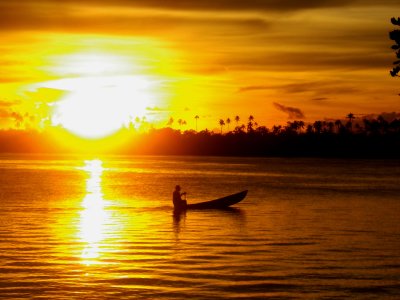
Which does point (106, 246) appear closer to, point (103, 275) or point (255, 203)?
point (103, 275)

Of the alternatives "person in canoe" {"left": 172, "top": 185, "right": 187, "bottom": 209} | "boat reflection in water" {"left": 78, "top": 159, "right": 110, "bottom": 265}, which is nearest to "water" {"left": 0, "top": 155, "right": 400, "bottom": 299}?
"boat reflection in water" {"left": 78, "top": 159, "right": 110, "bottom": 265}

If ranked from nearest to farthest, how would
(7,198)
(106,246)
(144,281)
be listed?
1. (144,281)
2. (106,246)
3. (7,198)

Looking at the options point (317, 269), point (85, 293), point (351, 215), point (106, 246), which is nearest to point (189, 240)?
point (106, 246)

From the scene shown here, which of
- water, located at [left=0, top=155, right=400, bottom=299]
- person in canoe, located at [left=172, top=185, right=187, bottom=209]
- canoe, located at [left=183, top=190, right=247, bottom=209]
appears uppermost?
person in canoe, located at [left=172, top=185, right=187, bottom=209]

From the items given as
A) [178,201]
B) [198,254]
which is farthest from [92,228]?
[198,254]

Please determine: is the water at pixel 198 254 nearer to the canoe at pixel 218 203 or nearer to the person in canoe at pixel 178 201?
the canoe at pixel 218 203

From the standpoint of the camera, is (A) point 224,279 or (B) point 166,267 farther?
(B) point 166,267

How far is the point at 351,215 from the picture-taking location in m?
54.0

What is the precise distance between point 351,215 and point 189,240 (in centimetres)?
2125

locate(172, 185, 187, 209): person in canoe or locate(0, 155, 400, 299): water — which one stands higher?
locate(172, 185, 187, 209): person in canoe

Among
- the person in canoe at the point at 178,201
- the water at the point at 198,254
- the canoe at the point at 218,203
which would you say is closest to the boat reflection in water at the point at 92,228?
the water at the point at 198,254

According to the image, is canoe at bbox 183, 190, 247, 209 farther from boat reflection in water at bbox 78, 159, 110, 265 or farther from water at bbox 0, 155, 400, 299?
boat reflection in water at bbox 78, 159, 110, 265

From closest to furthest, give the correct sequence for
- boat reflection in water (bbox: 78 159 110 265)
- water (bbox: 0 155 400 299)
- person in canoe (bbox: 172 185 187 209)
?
1. water (bbox: 0 155 400 299)
2. boat reflection in water (bbox: 78 159 110 265)
3. person in canoe (bbox: 172 185 187 209)

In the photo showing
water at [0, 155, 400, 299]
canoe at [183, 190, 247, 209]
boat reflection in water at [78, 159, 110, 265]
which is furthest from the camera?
canoe at [183, 190, 247, 209]
